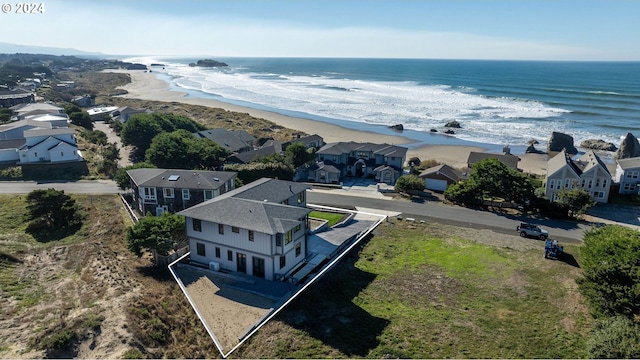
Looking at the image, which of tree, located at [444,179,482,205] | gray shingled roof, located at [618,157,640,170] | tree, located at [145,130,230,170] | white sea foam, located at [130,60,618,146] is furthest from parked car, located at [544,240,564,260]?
white sea foam, located at [130,60,618,146]

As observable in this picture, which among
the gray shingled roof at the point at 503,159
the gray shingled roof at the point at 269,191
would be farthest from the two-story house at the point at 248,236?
the gray shingled roof at the point at 503,159

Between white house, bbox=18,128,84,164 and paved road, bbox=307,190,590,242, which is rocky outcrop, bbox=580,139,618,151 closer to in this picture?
paved road, bbox=307,190,590,242

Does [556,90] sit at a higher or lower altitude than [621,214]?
higher

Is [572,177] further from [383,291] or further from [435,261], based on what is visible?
[383,291]

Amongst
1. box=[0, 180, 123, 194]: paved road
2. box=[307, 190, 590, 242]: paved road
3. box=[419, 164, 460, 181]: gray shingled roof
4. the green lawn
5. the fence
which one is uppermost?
box=[419, 164, 460, 181]: gray shingled roof

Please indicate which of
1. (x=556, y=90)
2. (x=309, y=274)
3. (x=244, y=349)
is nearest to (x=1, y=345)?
(x=244, y=349)
